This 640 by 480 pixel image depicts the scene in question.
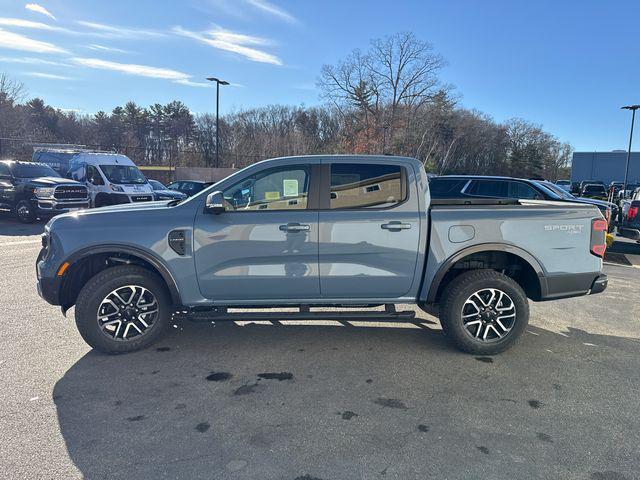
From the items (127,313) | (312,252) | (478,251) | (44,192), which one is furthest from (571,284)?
(44,192)

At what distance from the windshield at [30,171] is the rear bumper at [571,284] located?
51.3 ft

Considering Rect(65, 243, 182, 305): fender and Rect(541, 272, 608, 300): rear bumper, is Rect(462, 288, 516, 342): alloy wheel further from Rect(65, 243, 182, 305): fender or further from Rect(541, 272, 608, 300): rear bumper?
Rect(65, 243, 182, 305): fender

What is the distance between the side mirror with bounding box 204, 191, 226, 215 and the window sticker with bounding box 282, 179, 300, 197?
2.04 feet

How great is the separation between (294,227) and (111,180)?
1394 centimetres

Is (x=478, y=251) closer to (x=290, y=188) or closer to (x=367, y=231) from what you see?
(x=367, y=231)

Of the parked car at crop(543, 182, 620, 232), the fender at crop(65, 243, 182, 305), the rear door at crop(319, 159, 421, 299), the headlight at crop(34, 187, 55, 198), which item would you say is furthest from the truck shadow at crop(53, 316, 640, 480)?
the headlight at crop(34, 187, 55, 198)

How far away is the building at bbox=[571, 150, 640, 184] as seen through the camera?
45188 millimetres

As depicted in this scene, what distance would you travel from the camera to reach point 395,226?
4164 mm

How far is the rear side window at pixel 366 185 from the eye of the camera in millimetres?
4238

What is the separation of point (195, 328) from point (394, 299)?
2347mm

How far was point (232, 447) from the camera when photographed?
2.83m

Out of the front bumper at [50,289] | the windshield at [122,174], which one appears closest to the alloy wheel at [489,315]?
the front bumper at [50,289]

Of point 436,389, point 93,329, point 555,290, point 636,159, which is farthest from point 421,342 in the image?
point 636,159

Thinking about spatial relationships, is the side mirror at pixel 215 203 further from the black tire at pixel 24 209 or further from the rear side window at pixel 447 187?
the black tire at pixel 24 209
